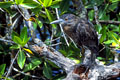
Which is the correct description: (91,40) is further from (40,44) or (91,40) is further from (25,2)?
(25,2)

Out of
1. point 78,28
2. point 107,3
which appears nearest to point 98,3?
point 107,3

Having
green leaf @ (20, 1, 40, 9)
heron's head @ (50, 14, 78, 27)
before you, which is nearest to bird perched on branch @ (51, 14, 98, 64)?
heron's head @ (50, 14, 78, 27)

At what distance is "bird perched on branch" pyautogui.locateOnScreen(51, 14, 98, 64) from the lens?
261cm

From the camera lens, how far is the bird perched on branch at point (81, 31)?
2609 mm

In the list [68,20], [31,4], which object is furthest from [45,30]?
[31,4]

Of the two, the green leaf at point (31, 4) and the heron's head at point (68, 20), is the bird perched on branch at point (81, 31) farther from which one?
the green leaf at point (31, 4)

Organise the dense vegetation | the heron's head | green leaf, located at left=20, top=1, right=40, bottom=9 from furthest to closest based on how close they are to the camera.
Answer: the heron's head → the dense vegetation → green leaf, located at left=20, top=1, right=40, bottom=9

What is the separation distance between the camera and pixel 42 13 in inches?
107

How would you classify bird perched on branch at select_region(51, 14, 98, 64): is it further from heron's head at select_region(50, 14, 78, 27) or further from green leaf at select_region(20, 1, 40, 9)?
green leaf at select_region(20, 1, 40, 9)

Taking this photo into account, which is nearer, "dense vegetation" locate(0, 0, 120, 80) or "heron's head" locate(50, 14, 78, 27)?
"dense vegetation" locate(0, 0, 120, 80)

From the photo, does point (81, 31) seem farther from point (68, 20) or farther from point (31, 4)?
point (31, 4)

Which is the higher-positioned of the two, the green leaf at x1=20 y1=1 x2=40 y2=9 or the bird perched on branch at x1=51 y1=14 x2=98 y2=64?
the green leaf at x1=20 y1=1 x2=40 y2=9

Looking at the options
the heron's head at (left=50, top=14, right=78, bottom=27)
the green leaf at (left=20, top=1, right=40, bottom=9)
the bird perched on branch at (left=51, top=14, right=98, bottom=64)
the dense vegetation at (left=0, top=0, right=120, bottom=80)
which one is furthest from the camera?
the heron's head at (left=50, top=14, right=78, bottom=27)

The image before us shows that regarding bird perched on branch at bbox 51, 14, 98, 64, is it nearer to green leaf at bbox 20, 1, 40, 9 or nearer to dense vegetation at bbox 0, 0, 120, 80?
dense vegetation at bbox 0, 0, 120, 80
